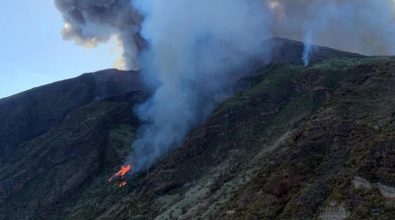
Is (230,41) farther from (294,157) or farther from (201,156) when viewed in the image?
(294,157)

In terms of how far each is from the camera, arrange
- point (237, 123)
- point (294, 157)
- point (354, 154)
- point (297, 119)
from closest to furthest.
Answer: point (354, 154) < point (294, 157) < point (297, 119) < point (237, 123)

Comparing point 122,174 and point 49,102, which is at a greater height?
point 49,102

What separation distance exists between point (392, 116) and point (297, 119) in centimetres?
1961

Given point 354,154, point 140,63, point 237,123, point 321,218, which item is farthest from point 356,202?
point 140,63

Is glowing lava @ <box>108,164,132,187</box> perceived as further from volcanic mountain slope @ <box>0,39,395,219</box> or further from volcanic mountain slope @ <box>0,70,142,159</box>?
volcanic mountain slope @ <box>0,70,142,159</box>

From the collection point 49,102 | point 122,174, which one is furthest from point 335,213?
point 49,102

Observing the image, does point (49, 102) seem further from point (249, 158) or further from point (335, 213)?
point (335, 213)

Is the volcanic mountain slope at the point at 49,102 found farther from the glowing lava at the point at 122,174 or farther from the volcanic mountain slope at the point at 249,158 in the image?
the glowing lava at the point at 122,174

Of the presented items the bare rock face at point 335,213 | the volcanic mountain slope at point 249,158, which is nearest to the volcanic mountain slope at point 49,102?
the volcanic mountain slope at point 249,158

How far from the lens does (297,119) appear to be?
276 feet

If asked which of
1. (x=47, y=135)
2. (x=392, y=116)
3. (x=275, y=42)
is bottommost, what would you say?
(x=47, y=135)

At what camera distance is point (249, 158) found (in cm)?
7812

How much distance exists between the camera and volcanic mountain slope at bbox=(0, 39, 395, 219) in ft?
181

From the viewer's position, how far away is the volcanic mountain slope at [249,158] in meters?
55.2
